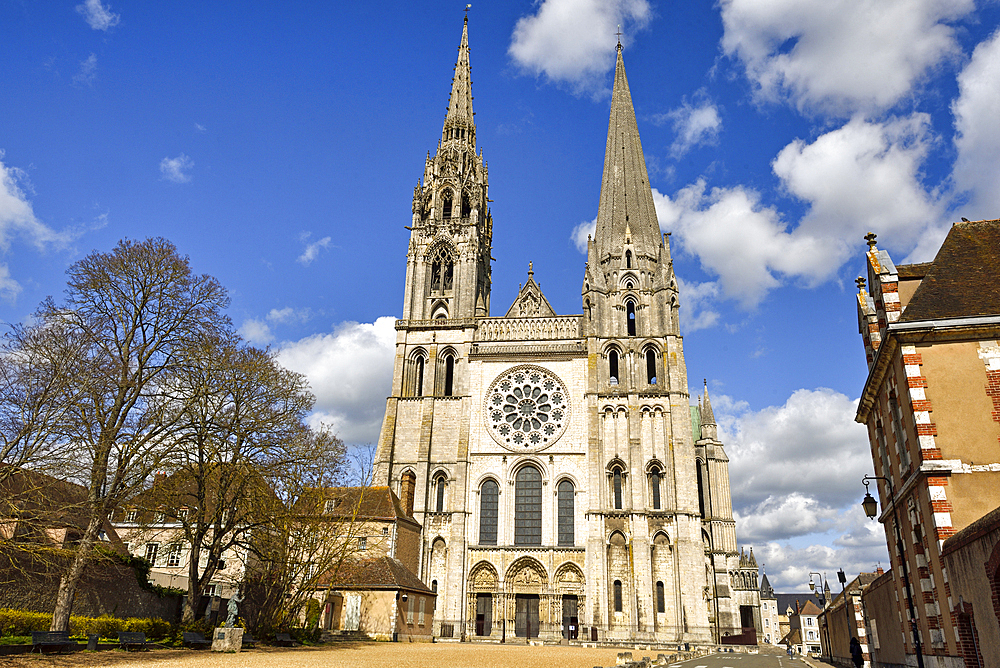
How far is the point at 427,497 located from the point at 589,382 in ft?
39.6

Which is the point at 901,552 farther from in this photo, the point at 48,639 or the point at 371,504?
the point at 371,504

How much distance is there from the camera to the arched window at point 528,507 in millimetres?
40250

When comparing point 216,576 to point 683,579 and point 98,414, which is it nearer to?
point 98,414

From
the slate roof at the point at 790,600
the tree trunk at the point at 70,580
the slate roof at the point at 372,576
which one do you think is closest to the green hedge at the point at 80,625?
the tree trunk at the point at 70,580

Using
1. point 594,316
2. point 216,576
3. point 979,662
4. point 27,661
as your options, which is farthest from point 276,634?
Result: point 594,316

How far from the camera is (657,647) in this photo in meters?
36.2

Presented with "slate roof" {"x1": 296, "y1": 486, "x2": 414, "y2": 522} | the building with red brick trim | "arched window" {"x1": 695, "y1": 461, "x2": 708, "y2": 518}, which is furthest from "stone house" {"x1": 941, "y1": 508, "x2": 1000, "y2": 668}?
"arched window" {"x1": 695, "y1": 461, "x2": 708, "y2": 518}

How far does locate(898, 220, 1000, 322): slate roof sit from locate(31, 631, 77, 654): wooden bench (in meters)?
20.7

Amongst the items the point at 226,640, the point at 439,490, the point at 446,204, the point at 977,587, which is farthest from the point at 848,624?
the point at 446,204

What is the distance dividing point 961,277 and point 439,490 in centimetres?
3110

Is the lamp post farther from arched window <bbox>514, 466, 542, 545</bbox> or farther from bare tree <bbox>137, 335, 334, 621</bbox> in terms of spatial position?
arched window <bbox>514, 466, 542, 545</bbox>

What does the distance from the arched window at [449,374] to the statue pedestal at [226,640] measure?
24.4 metres

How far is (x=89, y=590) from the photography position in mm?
22281

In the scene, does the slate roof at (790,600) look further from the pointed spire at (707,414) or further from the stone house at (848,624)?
the stone house at (848,624)
